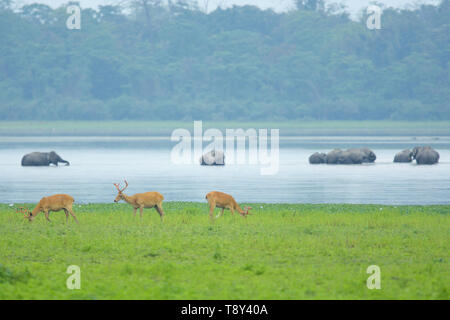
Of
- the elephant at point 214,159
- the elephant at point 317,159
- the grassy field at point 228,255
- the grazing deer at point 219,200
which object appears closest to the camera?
the grassy field at point 228,255

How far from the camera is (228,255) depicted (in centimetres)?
1516

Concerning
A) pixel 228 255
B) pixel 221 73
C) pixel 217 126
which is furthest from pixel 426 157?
pixel 221 73

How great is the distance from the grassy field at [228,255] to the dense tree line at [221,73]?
321ft

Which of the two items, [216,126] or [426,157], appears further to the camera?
[216,126]

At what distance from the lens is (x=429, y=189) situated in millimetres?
31156

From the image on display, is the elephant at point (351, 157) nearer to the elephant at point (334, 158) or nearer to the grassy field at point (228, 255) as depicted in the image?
the elephant at point (334, 158)

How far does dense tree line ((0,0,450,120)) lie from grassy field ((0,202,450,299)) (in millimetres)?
97927

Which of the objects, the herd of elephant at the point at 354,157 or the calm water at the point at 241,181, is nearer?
the calm water at the point at 241,181

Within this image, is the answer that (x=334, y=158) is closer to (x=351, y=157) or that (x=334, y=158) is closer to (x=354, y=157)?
(x=351, y=157)

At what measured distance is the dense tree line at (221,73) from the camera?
389 ft

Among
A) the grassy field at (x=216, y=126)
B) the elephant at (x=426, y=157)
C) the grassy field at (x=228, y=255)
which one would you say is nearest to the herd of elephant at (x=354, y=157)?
the elephant at (x=426, y=157)

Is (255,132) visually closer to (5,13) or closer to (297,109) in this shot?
(297,109)

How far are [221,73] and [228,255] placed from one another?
10767 centimetres

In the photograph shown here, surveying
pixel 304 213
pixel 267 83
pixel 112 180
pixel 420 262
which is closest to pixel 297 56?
pixel 267 83
